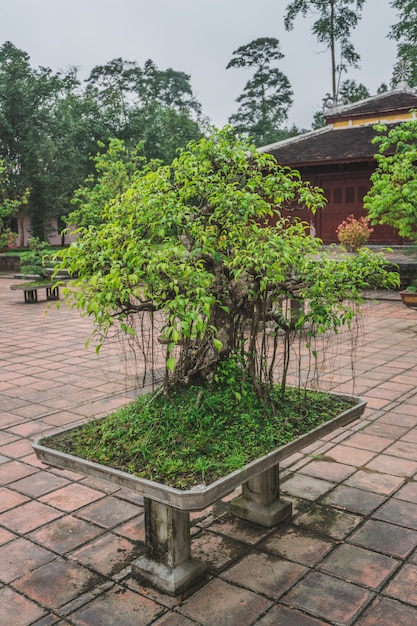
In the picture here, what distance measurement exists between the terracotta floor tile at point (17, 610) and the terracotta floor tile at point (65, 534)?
0.43 m

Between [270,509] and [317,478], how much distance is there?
0.75 metres

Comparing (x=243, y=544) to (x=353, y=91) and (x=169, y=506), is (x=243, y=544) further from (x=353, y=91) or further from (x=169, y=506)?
(x=353, y=91)

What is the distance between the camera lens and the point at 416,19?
98.8 feet

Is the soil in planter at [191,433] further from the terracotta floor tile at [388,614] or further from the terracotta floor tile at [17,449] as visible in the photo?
the terracotta floor tile at [17,449]

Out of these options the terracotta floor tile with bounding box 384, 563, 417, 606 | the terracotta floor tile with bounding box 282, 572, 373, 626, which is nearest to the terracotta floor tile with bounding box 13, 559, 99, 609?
the terracotta floor tile with bounding box 282, 572, 373, 626

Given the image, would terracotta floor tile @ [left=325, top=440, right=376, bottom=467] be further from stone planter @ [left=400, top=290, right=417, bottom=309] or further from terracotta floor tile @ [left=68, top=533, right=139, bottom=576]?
stone planter @ [left=400, top=290, right=417, bottom=309]

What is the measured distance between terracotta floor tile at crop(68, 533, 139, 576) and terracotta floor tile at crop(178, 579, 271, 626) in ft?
1.65

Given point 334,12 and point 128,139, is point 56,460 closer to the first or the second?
point 128,139

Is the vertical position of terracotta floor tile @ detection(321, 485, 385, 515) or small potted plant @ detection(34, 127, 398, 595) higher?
small potted plant @ detection(34, 127, 398, 595)

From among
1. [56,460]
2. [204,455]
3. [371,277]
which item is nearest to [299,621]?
[204,455]

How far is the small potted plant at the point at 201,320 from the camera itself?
292 centimetres

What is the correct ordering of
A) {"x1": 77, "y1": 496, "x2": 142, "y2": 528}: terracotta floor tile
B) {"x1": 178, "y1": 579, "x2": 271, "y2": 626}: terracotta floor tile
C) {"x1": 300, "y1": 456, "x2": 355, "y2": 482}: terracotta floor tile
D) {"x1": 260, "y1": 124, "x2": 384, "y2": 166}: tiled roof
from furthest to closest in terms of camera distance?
{"x1": 260, "y1": 124, "x2": 384, "y2": 166}: tiled roof < {"x1": 300, "y1": 456, "x2": 355, "y2": 482}: terracotta floor tile < {"x1": 77, "y1": 496, "x2": 142, "y2": 528}: terracotta floor tile < {"x1": 178, "y1": 579, "x2": 271, "y2": 626}: terracotta floor tile

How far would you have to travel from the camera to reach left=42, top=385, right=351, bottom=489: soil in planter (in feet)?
9.86

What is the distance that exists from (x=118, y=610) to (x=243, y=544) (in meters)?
0.84
